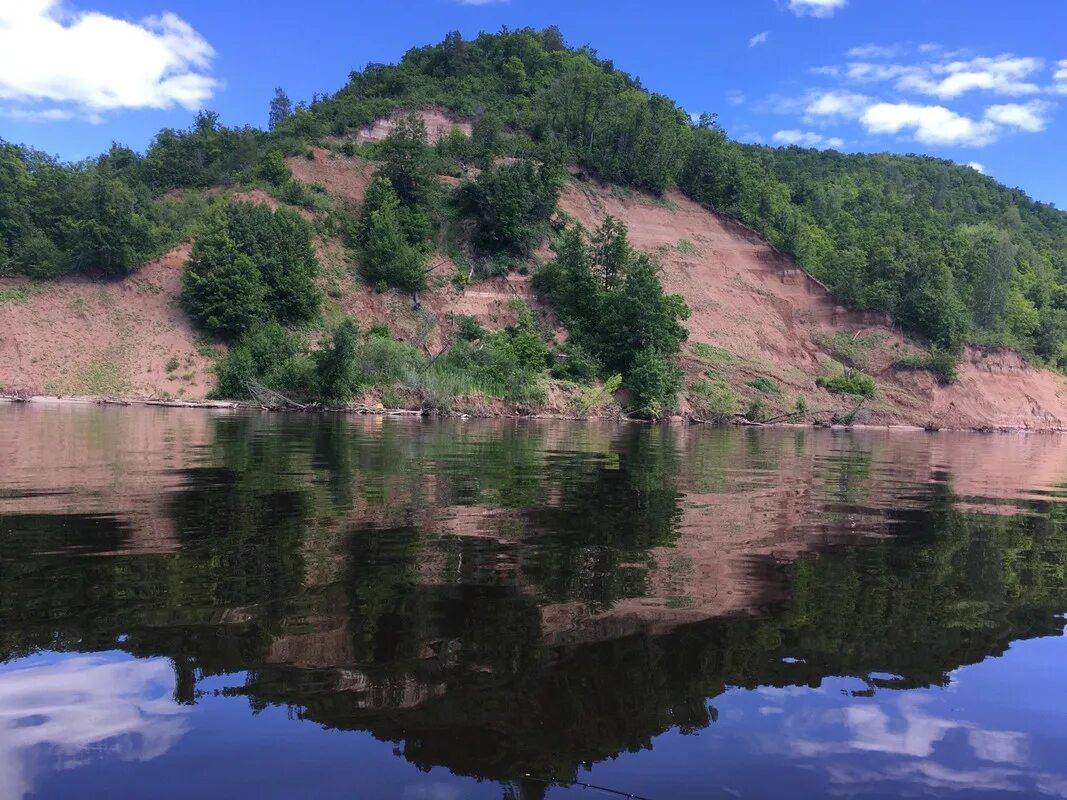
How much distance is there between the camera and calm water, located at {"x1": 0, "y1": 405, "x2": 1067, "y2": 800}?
13.0 feet

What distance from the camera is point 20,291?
49.2m

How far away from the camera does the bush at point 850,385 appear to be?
57375 millimetres

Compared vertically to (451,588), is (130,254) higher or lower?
higher

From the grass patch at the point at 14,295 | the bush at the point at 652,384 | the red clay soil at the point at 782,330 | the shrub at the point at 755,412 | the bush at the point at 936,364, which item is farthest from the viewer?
the bush at the point at 936,364

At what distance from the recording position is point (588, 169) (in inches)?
2867

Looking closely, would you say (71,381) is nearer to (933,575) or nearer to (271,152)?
(271,152)

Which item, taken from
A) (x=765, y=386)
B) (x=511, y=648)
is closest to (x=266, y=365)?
(x=765, y=386)

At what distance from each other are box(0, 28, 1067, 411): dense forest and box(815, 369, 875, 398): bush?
9392mm

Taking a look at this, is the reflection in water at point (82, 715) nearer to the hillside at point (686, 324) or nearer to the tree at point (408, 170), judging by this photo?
the hillside at point (686, 324)

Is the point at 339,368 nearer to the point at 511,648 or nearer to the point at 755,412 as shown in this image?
the point at 755,412

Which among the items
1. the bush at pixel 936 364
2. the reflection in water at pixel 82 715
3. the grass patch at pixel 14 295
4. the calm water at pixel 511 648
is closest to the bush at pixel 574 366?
the bush at pixel 936 364

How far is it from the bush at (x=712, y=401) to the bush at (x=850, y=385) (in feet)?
34.6

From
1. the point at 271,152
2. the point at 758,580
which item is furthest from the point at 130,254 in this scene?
the point at 758,580

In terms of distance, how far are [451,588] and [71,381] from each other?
4806cm
